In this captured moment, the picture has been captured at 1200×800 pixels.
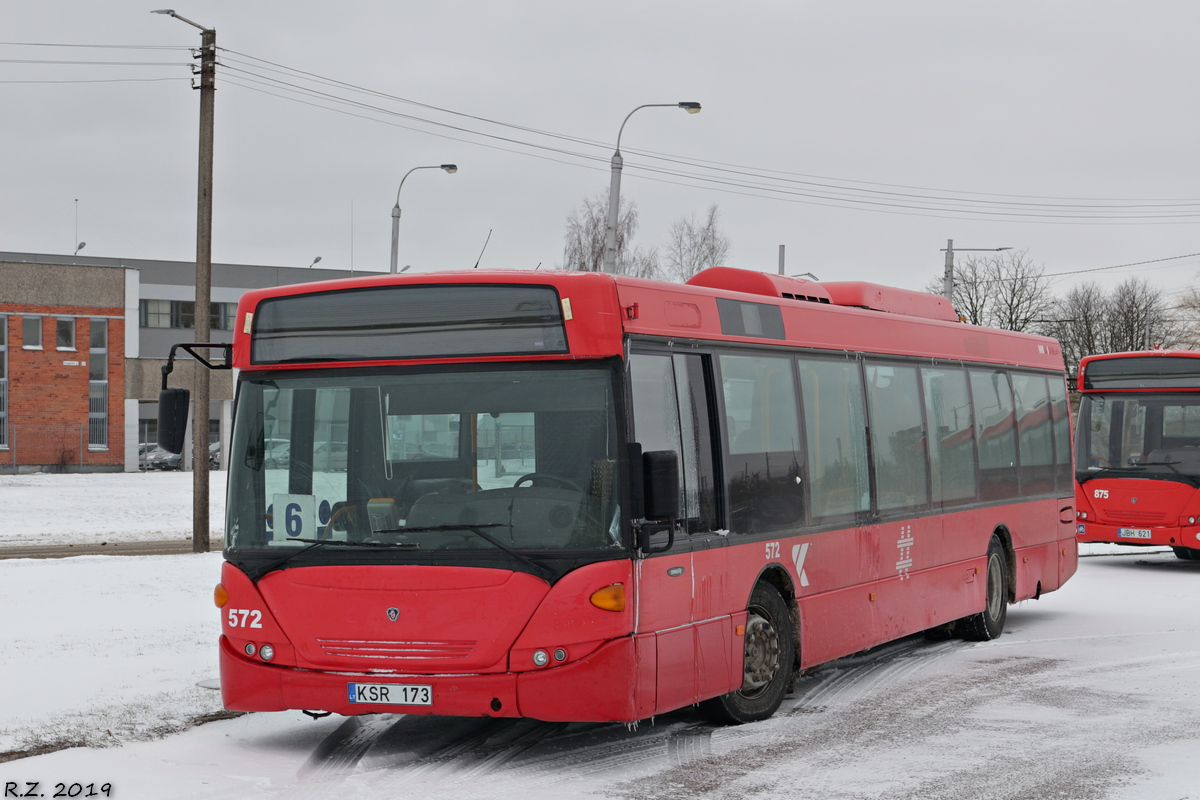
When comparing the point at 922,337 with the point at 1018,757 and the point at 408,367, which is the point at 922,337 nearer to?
the point at 1018,757

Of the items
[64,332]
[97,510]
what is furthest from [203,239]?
[64,332]

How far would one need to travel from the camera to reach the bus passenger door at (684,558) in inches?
310

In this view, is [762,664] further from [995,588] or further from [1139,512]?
[1139,512]

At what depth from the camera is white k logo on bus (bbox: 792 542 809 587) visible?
9.56 meters

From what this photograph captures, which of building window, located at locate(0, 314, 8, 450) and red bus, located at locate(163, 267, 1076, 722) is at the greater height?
building window, located at locate(0, 314, 8, 450)

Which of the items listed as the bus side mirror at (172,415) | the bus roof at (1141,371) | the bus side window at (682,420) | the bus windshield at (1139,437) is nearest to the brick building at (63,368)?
the bus windshield at (1139,437)

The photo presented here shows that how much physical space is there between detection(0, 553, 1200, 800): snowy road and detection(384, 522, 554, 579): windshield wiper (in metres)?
1.09

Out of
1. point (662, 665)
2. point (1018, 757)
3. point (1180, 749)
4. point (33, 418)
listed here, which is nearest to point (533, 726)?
point (662, 665)

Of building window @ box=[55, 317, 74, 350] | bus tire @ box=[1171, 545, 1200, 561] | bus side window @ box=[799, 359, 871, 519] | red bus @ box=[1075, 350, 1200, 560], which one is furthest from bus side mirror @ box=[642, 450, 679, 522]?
building window @ box=[55, 317, 74, 350]

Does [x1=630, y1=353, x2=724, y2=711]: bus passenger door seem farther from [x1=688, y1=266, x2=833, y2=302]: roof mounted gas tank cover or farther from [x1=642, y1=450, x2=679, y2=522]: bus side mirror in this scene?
[x1=688, y1=266, x2=833, y2=302]: roof mounted gas tank cover

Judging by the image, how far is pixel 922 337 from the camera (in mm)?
12398

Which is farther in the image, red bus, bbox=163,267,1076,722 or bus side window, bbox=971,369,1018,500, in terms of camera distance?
bus side window, bbox=971,369,1018,500

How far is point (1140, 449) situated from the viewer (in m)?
21.2

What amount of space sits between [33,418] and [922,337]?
184ft
